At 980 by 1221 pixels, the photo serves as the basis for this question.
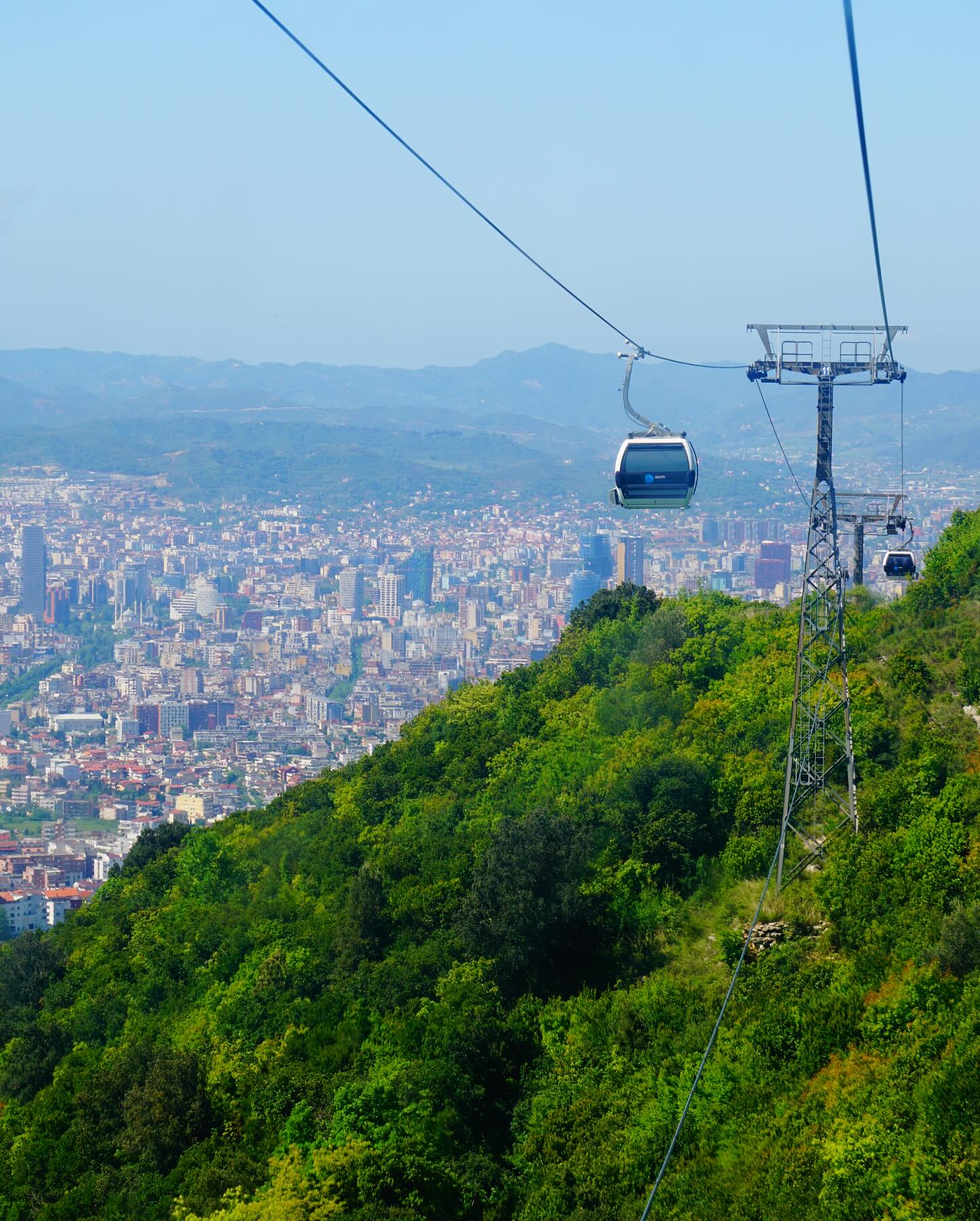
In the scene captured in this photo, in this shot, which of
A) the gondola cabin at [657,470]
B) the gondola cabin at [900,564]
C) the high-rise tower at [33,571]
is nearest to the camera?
the gondola cabin at [657,470]

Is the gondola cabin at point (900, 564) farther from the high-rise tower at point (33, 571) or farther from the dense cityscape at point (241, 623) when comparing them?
the high-rise tower at point (33, 571)

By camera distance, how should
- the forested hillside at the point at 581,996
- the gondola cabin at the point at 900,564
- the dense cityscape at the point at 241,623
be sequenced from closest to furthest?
the forested hillside at the point at 581,996 < the gondola cabin at the point at 900,564 < the dense cityscape at the point at 241,623

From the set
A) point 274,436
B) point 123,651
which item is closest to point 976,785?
point 123,651

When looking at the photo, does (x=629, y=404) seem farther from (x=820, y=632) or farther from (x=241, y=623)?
(x=241, y=623)

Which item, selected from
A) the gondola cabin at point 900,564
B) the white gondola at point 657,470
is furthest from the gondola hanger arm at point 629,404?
the gondola cabin at point 900,564

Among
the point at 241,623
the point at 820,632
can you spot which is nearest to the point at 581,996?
the point at 820,632

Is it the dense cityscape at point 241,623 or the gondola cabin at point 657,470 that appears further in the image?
the dense cityscape at point 241,623
